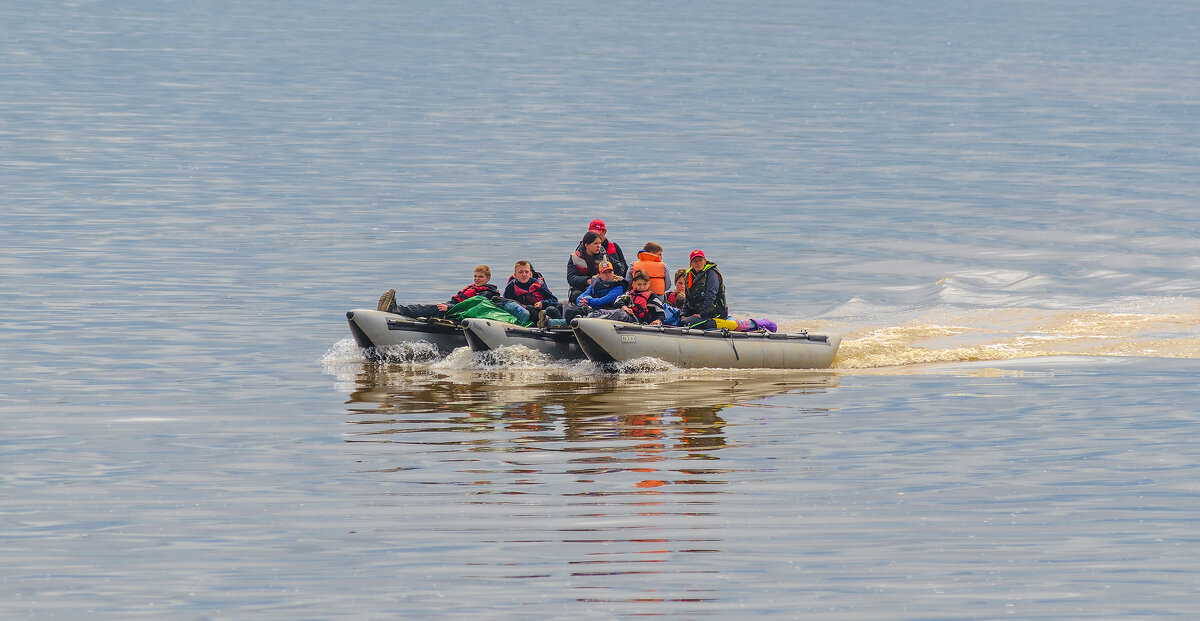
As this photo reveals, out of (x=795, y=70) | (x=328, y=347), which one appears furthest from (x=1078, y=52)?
(x=328, y=347)

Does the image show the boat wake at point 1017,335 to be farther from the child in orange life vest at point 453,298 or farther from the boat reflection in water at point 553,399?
the child in orange life vest at point 453,298

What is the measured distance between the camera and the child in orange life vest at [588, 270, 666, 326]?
76.4 feet

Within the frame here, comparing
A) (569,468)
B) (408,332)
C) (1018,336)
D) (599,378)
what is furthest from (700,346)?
(569,468)

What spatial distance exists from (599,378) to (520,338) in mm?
1401

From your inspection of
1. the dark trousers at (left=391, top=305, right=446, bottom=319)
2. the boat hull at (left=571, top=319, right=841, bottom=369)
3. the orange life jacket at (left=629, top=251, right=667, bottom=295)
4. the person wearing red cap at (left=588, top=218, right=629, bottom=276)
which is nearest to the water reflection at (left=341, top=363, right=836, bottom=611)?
the boat hull at (left=571, top=319, right=841, bottom=369)

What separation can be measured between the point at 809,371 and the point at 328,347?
796 cm

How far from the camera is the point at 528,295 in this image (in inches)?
952

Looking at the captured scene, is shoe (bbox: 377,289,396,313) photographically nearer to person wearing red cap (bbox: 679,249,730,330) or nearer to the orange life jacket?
the orange life jacket

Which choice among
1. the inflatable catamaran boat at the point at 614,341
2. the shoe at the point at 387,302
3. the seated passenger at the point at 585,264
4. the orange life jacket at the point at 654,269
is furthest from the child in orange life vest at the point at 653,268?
the shoe at the point at 387,302

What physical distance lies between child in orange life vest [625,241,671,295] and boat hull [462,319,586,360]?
138cm

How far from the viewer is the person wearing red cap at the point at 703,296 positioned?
23266 millimetres

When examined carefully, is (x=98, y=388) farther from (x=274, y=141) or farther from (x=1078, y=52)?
(x=1078, y=52)

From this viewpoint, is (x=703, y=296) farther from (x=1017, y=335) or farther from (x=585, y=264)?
(x=1017, y=335)

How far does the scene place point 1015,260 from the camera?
127 feet
